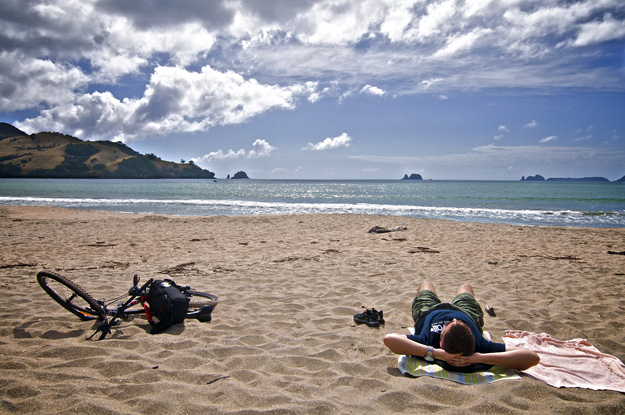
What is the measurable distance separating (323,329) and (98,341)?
8.33ft

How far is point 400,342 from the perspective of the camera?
3314 millimetres

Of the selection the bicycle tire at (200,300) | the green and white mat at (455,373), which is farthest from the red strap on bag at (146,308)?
the green and white mat at (455,373)

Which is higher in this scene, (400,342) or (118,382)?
(400,342)

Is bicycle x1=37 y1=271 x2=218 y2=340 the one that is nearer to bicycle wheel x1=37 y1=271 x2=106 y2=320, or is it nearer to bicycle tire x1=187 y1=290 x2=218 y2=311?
bicycle wheel x1=37 y1=271 x2=106 y2=320

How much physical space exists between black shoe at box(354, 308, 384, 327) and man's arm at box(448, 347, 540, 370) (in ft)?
4.05

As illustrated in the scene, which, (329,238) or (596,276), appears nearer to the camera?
(596,276)

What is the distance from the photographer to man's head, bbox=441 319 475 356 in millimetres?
3094

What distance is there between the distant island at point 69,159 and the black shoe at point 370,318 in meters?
151

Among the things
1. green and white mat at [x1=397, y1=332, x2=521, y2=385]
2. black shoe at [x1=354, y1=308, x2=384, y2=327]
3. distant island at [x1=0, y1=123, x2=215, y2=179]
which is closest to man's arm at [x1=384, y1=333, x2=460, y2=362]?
green and white mat at [x1=397, y1=332, x2=521, y2=385]

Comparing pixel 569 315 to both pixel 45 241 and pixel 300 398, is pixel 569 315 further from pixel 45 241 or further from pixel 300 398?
pixel 45 241

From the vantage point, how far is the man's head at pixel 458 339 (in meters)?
3.09

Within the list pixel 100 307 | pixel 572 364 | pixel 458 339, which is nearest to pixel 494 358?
pixel 458 339

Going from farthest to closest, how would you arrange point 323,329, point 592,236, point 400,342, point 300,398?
point 592,236 < point 323,329 < point 400,342 < point 300,398

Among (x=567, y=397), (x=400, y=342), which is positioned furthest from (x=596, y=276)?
(x=400, y=342)
